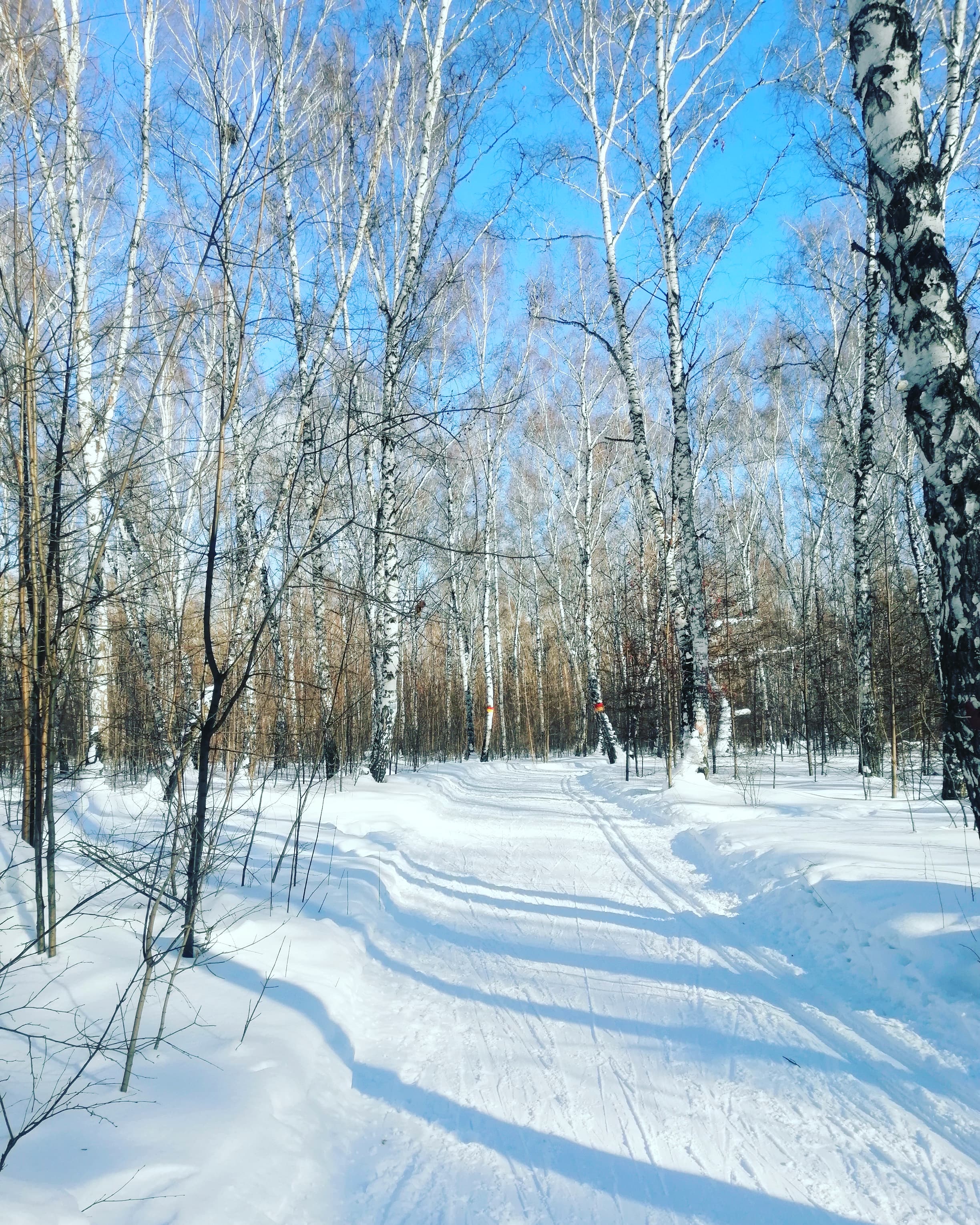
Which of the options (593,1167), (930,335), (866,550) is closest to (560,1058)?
(593,1167)

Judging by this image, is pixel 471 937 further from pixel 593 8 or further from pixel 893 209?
pixel 593 8

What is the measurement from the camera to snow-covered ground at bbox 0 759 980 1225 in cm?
213

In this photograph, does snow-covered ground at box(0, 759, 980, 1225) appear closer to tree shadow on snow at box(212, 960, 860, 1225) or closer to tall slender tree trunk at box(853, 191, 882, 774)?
tree shadow on snow at box(212, 960, 860, 1225)

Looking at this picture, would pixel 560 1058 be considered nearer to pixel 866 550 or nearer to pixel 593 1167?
pixel 593 1167

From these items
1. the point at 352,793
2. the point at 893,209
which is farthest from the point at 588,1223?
the point at 352,793

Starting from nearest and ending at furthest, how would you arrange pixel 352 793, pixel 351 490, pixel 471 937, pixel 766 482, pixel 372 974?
pixel 351 490, pixel 372 974, pixel 471 937, pixel 352 793, pixel 766 482

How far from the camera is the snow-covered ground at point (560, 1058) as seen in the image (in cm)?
213

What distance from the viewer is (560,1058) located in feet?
9.94

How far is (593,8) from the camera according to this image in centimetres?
1216

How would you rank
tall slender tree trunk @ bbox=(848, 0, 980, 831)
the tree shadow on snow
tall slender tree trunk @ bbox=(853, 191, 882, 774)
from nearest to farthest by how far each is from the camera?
the tree shadow on snow < tall slender tree trunk @ bbox=(848, 0, 980, 831) < tall slender tree trunk @ bbox=(853, 191, 882, 774)

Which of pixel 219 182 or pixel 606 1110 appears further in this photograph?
pixel 219 182

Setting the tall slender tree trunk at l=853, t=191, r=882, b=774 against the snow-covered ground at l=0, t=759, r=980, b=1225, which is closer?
the snow-covered ground at l=0, t=759, r=980, b=1225

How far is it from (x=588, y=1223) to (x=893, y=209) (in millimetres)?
4846

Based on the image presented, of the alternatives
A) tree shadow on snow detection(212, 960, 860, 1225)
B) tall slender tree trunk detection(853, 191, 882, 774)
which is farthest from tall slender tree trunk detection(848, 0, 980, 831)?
tall slender tree trunk detection(853, 191, 882, 774)
